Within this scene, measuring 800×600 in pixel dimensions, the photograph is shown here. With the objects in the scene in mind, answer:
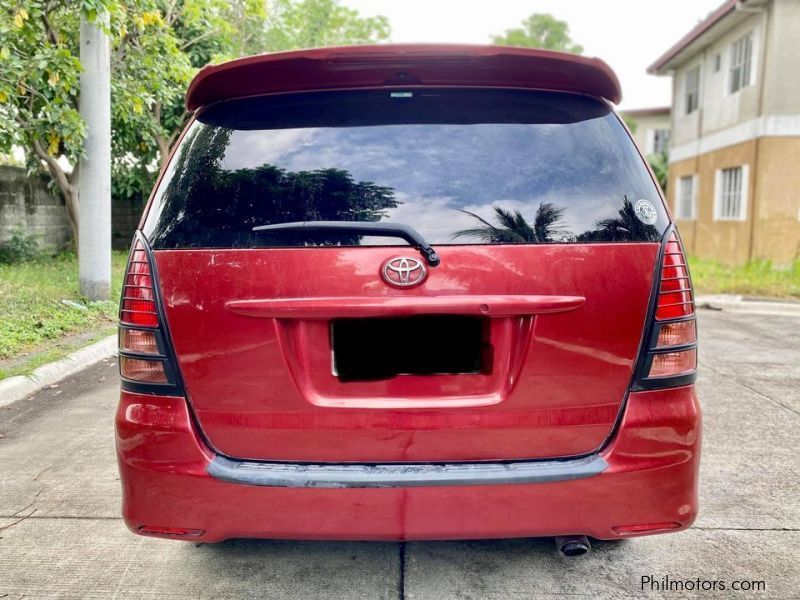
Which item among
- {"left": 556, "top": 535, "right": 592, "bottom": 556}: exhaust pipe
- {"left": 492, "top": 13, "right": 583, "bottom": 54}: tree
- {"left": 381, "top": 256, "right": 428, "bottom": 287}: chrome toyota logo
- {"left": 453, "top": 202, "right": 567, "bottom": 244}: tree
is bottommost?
{"left": 556, "top": 535, "right": 592, "bottom": 556}: exhaust pipe

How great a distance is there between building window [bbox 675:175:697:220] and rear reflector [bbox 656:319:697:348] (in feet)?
56.3

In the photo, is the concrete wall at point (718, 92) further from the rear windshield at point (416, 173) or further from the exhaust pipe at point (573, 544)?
the exhaust pipe at point (573, 544)

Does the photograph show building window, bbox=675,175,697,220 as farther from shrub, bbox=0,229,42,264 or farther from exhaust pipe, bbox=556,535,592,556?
exhaust pipe, bbox=556,535,592,556

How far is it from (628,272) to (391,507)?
93 cm

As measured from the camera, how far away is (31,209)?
12.1m

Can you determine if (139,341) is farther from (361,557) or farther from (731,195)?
(731,195)

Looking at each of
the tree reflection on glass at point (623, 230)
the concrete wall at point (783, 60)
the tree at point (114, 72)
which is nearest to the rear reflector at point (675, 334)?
the tree reflection on glass at point (623, 230)

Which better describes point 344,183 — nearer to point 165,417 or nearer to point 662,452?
point 165,417

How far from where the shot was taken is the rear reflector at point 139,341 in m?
1.94

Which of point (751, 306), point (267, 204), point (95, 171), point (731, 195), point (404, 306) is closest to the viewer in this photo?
point (404, 306)

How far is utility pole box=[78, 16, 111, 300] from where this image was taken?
7.34m

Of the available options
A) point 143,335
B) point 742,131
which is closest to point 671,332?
point 143,335

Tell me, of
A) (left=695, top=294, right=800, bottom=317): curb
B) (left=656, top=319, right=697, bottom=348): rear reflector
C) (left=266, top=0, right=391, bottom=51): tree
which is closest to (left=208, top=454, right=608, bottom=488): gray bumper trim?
(left=656, top=319, right=697, bottom=348): rear reflector

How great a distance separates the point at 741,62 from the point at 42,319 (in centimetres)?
1493
